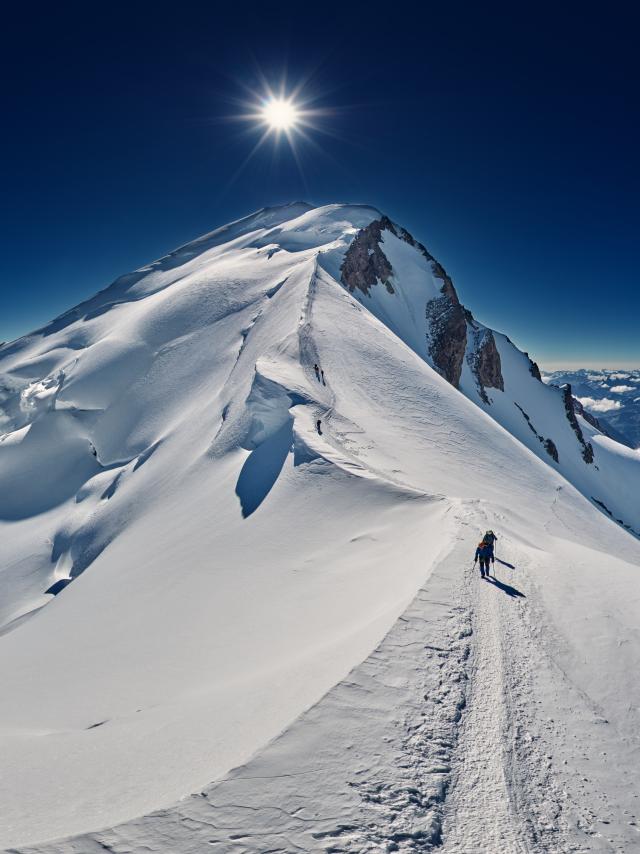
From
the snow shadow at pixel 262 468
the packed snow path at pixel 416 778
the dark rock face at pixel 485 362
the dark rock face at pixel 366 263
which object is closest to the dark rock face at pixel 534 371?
the dark rock face at pixel 485 362

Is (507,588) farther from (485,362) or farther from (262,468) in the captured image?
(485,362)

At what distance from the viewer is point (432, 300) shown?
191 ft

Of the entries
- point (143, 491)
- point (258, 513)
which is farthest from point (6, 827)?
point (143, 491)

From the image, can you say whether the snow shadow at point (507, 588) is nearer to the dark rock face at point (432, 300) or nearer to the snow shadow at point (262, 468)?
the snow shadow at point (262, 468)

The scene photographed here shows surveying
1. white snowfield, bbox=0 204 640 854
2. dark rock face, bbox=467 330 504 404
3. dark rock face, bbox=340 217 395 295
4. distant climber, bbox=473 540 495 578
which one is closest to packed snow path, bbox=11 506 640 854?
white snowfield, bbox=0 204 640 854

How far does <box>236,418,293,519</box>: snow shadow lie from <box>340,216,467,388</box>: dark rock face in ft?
99.3

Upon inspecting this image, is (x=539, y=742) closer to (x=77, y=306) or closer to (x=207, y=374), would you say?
(x=207, y=374)

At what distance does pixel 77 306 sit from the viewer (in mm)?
80562

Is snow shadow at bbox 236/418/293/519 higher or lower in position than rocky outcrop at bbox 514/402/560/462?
lower

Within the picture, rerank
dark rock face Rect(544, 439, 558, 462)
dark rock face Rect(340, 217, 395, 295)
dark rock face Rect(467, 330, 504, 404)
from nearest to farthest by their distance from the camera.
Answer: dark rock face Rect(340, 217, 395, 295) → dark rock face Rect(544, 439, 558, 462) → dark rock face Rect(467, 330, 504, 404)

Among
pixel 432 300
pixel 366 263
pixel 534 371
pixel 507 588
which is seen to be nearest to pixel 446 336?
pixel 432 300

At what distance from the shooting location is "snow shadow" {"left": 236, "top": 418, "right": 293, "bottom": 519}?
13.5m

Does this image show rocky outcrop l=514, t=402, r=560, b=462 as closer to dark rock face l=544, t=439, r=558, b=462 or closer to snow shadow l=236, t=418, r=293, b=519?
dark rock face l=544, t=439, r=558, b=462

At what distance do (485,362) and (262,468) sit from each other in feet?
195
